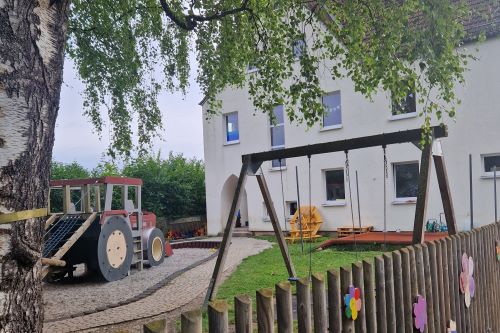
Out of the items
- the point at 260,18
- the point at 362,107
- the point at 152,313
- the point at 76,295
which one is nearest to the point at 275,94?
the point at 260,18

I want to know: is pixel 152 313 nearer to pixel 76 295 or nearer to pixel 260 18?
pixel 76 295

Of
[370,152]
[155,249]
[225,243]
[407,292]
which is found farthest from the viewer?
[370,152]

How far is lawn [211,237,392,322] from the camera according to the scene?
8.39 m

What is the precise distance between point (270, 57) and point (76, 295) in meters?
5.93

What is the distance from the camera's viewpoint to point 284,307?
6.72 feet

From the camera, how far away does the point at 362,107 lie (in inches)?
702

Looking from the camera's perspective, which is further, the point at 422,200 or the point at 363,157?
the point at 363,157

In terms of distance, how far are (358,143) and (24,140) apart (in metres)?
4.92

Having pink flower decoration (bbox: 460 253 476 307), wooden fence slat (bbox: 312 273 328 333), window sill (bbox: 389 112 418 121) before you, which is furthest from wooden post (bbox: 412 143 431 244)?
window sill (bbox: 389 112 418 121)

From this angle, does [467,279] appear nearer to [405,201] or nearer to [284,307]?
[284,307]

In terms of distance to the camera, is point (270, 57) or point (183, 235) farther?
point (183, 235)

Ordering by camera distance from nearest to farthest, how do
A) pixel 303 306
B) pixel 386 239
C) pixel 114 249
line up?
pixel 303 306 < pixel 114 249 < pixel 386 239

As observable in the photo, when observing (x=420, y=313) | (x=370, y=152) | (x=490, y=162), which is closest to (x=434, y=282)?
(x=420, y=313)

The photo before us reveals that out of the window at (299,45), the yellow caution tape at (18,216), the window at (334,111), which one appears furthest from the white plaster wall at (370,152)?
the yellow caution tape at (18,216)
